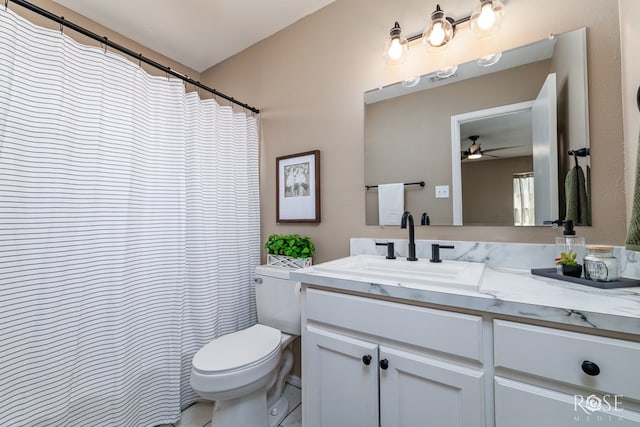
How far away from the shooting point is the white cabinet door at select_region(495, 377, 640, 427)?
61cm

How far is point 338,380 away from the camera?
1010 millimetres

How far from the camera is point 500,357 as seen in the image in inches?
28.6

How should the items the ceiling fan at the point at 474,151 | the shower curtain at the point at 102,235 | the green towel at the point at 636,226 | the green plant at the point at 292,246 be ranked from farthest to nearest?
the green plant at the point at 292,246 → the ceiling fan at the point at 474,151 → the shower curtain at the point at 102,235 → the green towel at the point at 636,226

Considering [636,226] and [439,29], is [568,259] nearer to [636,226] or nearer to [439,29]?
[636,226]

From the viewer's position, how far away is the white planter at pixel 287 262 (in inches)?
66.8

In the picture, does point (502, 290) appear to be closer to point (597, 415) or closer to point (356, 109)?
point (597, 415)

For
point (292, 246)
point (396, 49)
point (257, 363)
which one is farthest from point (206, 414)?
point (396, 49)

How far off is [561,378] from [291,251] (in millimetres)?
1332

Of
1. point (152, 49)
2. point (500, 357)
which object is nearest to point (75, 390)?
point (500, 357)

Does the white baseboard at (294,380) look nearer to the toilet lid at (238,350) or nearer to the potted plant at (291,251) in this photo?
the toilet lid at (238,350)

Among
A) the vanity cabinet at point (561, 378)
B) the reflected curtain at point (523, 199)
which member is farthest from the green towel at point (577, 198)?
the vanity cabinet at point (561, 378)

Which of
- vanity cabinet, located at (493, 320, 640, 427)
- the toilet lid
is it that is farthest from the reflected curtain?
the toilet lid

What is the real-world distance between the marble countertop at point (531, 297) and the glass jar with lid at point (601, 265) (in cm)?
5

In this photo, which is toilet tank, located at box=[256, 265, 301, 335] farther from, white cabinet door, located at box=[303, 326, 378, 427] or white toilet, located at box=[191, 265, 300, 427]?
white cabinet door, located at box=[303, 326, 378, 427]
